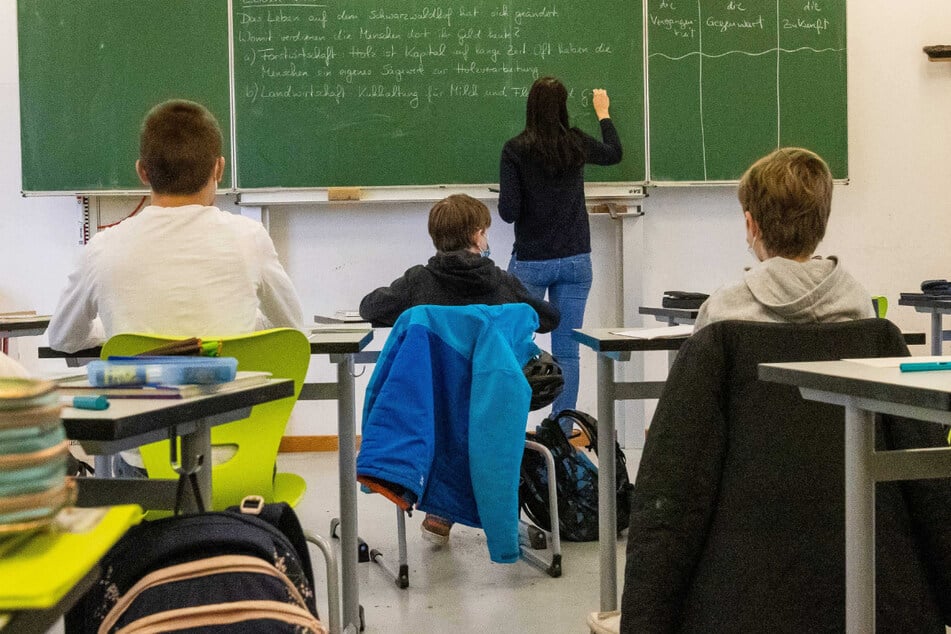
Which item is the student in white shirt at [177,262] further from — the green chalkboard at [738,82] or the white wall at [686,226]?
the green chalkboard at [738,82]

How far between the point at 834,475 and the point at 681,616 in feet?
0.96

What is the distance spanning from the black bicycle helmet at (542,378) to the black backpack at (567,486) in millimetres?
195

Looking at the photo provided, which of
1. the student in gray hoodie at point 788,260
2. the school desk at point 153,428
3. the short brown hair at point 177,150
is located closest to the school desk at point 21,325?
the short brown hair at point 177,150

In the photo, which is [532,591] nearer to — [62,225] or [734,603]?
[734,603]

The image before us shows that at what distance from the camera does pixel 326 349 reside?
2.06 metres

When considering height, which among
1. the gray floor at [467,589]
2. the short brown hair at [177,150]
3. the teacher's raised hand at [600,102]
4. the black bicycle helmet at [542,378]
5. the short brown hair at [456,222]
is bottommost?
the gray floor at [467,589]

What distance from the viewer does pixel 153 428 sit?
1025 millimetres

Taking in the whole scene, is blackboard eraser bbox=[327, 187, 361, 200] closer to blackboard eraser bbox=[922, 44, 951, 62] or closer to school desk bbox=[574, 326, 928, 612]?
school desk bbox=[574, 326, 928, 612]

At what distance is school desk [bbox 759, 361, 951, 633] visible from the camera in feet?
3.94

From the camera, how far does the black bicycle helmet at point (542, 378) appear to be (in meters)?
3.09

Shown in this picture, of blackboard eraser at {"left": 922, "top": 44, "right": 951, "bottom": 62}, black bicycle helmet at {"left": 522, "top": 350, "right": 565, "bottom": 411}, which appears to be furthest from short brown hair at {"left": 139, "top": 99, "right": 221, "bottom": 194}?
blackboard eraser at {"left": 922, "top": 44, "right": 951, "bottom": 62}

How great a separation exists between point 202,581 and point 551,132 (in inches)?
133

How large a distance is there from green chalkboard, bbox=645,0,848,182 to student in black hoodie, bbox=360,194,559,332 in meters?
1.90

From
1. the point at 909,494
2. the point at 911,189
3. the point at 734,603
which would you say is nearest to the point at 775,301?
the point at 909,494
